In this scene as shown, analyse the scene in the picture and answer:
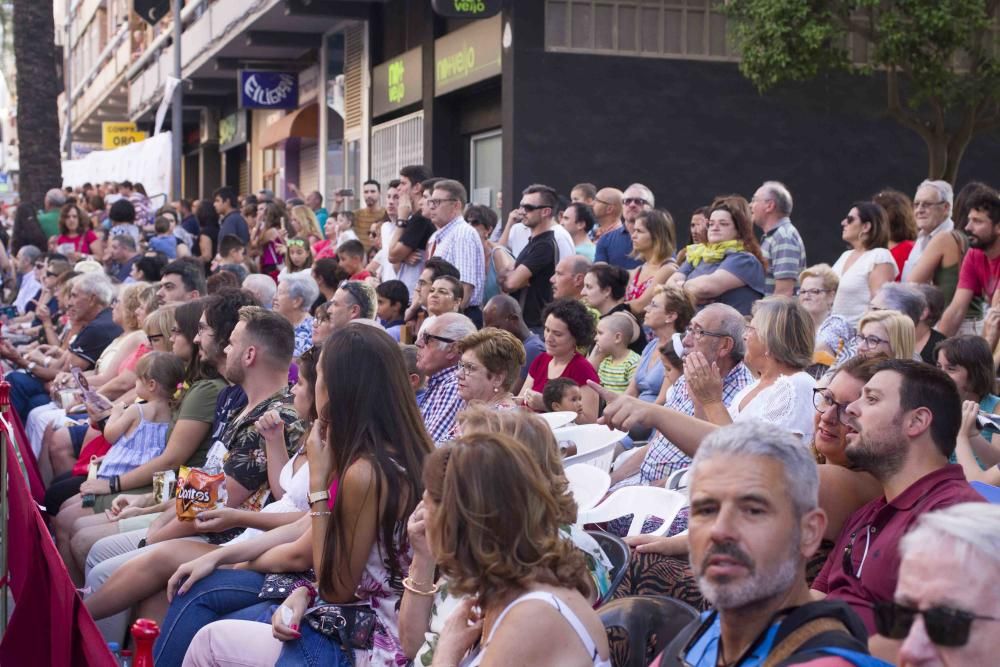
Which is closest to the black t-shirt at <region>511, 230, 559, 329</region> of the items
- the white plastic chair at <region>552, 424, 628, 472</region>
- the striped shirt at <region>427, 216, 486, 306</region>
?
the striped shirt at <region>427, 216, 486, 306</region>

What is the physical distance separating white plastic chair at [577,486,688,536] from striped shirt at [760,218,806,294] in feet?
14.5

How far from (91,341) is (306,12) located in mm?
12043

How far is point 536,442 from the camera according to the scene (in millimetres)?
3963

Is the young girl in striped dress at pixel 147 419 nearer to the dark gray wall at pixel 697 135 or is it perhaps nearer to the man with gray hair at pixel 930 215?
the man with gray hair at pixel 930 215

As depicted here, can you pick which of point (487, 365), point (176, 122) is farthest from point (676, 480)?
point (176, 122)

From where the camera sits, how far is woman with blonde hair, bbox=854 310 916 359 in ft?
20.0

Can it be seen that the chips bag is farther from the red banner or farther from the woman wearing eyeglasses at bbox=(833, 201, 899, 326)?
the woman wearing eyeglasses at bbox=(833, 201, 899, 326)

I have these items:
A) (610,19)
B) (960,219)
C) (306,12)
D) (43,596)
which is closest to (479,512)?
(43,596)

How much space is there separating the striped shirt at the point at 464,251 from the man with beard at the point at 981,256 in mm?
3432

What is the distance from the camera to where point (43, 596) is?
4918 mm

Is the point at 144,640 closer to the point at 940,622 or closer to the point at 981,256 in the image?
the point at 940,622

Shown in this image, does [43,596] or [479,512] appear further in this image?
[43,596]

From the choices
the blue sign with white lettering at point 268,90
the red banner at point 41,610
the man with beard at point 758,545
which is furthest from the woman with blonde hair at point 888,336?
the blue sign with white lettering at point 268,90

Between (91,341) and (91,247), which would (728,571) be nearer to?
(91,341)
